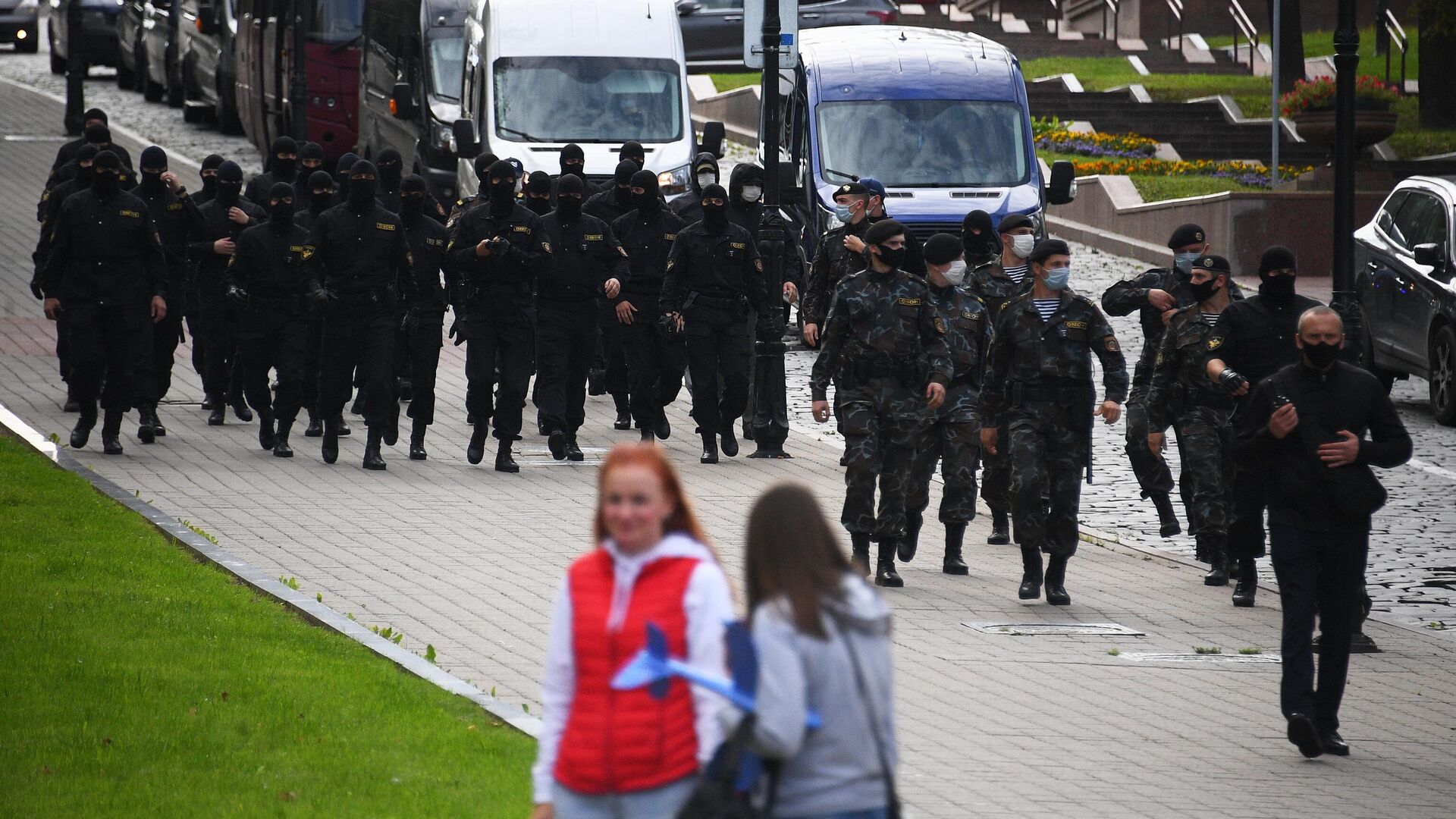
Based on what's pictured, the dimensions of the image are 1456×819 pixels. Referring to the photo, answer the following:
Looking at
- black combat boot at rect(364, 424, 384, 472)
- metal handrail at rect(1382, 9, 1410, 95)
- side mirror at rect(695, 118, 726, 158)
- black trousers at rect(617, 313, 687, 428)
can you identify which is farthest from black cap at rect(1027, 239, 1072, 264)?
metal handrail at rect(1382, 9, 1410, 95)

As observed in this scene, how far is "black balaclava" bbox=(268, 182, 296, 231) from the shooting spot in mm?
15078

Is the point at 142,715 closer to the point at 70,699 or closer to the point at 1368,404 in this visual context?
the point at 70,699

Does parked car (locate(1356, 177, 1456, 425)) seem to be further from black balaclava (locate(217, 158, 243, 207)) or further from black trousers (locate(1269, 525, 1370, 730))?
black balaclava (locate(217, 158, 243, 207))

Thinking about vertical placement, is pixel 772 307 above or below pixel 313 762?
above

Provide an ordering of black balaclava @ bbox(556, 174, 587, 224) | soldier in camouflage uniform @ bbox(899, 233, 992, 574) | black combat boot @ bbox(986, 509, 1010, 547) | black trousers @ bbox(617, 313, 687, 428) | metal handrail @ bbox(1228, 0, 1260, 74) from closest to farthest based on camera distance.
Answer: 1. soldier in camouflage uniform @ bbox(899, 233, 992, 574)
2. black combat boot @ bbox(986, 509, 1010, 547)
3. black balaclava @ bbox(556, 174, 587, 224)
4. black trousers @ bbox(617, 313, 687, 428)
5. metal handrail @ bbox(1228, 0, 1260, 74)

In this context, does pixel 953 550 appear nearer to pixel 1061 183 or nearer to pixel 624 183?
pixel 624 183

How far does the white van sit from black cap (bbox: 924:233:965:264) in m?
10.2

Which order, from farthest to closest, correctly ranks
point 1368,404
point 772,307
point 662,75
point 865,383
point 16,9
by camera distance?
point 16,9
point 662,75
point 772,307
point 865,383
point 1368,404

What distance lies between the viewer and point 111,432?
14.8m

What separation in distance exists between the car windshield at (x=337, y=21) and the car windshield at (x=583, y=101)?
25.8ft

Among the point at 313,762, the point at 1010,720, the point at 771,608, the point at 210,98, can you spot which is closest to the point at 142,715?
the point at 313,762

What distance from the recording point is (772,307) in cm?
1580

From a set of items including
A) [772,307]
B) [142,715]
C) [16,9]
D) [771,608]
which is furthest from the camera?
[16,9]

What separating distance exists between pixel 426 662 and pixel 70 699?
4.93ft
